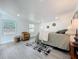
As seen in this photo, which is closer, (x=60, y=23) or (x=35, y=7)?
(x=35, y=7)

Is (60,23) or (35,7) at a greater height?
(35,7)

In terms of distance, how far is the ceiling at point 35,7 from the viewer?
6.40 feet

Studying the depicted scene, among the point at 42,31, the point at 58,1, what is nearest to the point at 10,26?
the point at 42,31

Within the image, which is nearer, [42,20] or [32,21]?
[32,21]

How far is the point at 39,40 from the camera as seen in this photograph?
3.19 metres

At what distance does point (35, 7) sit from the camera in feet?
7.29

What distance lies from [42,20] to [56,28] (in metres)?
0.60

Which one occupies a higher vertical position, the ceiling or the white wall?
the ceiling

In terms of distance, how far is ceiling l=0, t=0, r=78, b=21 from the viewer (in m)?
1.95

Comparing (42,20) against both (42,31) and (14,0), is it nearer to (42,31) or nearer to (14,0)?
(42,31)

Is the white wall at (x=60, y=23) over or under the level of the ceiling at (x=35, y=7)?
under

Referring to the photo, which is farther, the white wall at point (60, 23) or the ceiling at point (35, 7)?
the white wall at point (60, 23)

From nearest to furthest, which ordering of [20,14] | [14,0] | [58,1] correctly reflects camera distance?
[14,0], [58,1], [20,14]

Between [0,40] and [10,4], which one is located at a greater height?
[10,4]
